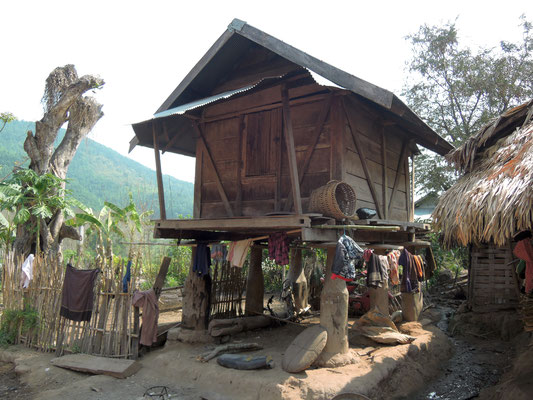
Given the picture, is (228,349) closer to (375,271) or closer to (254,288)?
(254,288)

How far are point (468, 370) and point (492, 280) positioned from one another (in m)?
3.52

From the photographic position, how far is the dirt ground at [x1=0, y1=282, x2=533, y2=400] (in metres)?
5.98

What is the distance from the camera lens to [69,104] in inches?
493

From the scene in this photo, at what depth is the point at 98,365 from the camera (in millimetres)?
7016

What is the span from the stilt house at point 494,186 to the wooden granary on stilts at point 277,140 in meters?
0.88

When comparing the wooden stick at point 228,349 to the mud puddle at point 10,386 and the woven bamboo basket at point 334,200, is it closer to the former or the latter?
the mud puddle at point 10,386

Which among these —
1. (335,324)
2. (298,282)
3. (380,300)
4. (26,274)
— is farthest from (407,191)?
(26,274)

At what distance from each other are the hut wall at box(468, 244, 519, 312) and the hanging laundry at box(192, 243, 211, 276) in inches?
287

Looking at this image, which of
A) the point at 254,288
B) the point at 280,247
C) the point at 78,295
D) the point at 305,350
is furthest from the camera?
the point at 254,288

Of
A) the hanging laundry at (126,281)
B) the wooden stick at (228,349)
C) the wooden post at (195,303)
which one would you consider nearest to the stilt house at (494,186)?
the wooden stick at (228,349)

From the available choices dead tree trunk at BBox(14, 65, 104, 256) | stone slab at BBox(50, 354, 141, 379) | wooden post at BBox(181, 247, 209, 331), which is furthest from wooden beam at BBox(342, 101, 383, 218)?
dead tree trunk at BBox(14, 65, 104, 256)

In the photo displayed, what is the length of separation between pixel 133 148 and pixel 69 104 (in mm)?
6025

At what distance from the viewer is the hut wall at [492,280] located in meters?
10.2

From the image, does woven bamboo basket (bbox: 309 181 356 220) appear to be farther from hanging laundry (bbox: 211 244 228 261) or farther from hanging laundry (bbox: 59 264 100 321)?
hanging laundry (bbox: 59 264 100 321)
